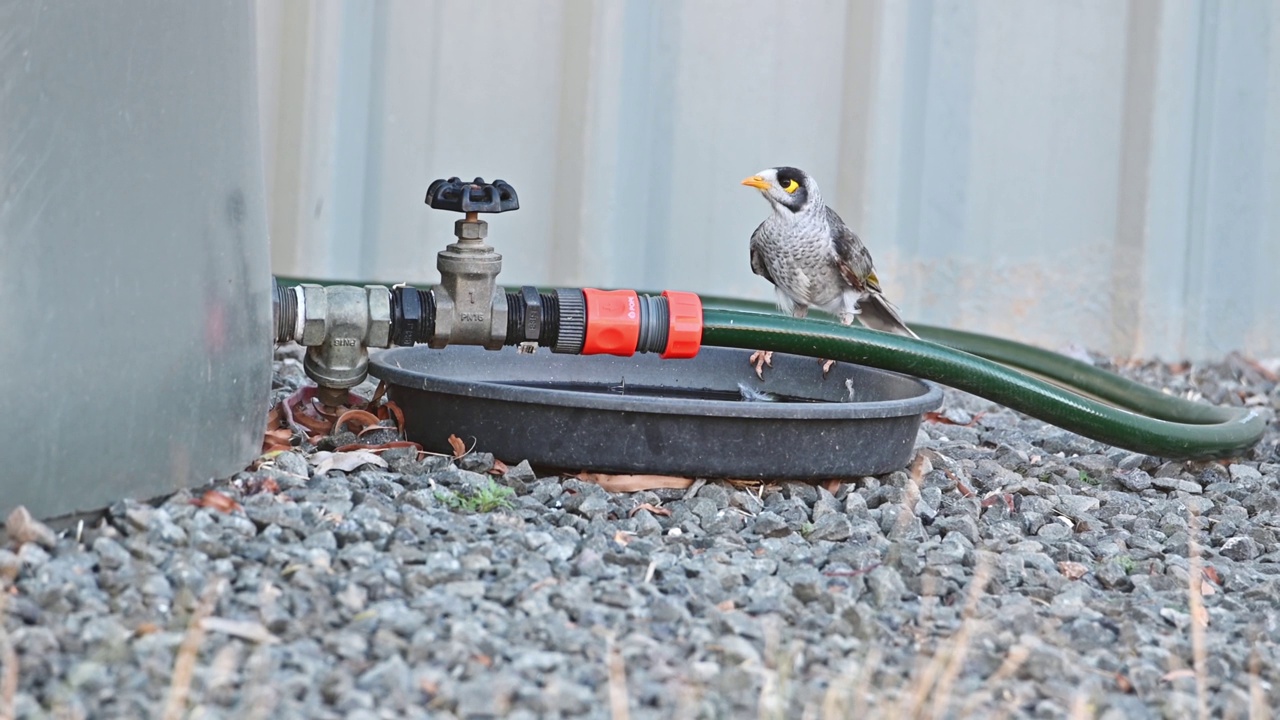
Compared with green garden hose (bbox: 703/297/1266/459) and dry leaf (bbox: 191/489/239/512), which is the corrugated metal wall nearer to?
green garden hose (bbox: 703/297/1266/459)

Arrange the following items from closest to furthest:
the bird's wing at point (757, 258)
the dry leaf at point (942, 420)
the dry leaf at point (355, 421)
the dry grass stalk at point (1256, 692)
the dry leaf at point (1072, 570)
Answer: the dry grass stalk at point (1256, 692), the dry leaf at point (1072, 570), the dry leaf at point (355, 421), the dry leaf at point (942, 420), the bird's wing at point (757, 258)

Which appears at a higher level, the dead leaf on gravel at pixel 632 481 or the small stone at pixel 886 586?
the dead leaf on gravel at pixel 632 481

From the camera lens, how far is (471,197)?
108 inches

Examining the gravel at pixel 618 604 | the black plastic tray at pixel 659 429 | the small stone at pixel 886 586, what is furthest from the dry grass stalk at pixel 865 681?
the black plastic tray at pixel 659 429

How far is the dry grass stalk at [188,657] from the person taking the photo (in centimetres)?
166

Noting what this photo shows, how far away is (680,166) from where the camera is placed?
4957mm

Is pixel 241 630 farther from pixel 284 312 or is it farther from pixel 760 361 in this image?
pixel 760 361

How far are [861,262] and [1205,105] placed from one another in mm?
1984

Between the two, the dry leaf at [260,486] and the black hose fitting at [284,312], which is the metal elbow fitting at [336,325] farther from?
the dry leaf at [260,486]

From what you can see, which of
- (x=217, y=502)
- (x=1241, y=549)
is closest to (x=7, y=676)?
(x=217, y=502)

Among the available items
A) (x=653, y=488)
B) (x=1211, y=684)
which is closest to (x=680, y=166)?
(x=653, y=488)

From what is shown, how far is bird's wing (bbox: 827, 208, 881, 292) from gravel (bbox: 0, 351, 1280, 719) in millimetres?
1222

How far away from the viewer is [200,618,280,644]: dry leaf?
1858 millimetres

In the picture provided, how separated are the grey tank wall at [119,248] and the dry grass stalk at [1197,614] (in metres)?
1.56
